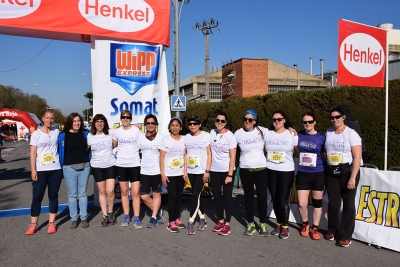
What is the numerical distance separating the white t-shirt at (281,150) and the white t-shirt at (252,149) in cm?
12

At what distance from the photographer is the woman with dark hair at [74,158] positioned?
5.65 meters

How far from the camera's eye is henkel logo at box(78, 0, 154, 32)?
6820mm

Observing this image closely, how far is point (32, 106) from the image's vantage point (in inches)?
2594

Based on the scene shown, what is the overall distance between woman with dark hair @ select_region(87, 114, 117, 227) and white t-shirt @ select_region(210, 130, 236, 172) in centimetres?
171

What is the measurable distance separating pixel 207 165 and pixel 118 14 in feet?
12.0

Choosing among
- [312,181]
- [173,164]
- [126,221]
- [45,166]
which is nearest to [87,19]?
[45,166]

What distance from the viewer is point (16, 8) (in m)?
6.21

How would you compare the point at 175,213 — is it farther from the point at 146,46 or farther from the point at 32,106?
the point at 32,106

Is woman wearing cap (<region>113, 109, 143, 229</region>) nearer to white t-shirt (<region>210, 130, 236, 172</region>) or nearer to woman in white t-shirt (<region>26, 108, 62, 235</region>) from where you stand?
woman in white t-shirt (<region>26, 108, 62, 235</region>)

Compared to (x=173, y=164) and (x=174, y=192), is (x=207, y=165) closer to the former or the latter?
(x=173, y=164)

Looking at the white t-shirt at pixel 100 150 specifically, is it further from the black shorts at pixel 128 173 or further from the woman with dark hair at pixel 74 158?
the black shorts at pixel 128 173

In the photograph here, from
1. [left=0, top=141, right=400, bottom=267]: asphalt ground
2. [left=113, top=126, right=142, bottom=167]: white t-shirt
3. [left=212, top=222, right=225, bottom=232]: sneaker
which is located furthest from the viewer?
[left=113, top=126, right=142, bottom=167]: white t-shirt

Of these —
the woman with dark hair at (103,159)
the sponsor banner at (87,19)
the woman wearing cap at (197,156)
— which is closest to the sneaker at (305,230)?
the woman wearing cap at (197,156)

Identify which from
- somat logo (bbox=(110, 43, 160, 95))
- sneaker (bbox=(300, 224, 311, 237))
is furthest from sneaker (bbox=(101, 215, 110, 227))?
sneaker (bbox=(300, 224, 311, 237))
